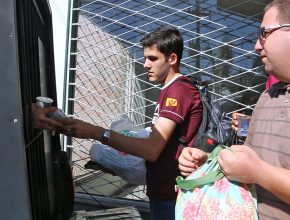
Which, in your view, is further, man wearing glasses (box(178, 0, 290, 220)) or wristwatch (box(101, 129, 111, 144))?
wristwatch (box(101, 129, 111, 144))

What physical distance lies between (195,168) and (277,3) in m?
0.63

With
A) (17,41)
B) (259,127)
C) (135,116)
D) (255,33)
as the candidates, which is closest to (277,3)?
(259,127)

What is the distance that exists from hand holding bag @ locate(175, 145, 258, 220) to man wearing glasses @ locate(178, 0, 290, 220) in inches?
1.8

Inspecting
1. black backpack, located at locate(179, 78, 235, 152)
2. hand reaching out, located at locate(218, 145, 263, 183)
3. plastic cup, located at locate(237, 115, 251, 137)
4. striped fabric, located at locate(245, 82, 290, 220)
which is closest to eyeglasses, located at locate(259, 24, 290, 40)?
striped fabric, located at locate(245, 82, 290, 220)

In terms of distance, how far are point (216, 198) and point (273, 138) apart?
270mm

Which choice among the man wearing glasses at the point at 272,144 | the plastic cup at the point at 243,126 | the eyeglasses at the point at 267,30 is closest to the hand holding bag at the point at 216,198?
the man wearing glasses at the point at 272,144

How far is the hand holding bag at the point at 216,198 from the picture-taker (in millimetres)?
1290

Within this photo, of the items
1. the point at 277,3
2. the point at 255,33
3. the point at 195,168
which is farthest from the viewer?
the point at 255,33

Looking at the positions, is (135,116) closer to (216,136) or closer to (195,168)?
(216,136)

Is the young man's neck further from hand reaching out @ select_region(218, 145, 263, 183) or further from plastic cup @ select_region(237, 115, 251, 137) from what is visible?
hand reaching out @ select_region(218, 145, 263, 183)

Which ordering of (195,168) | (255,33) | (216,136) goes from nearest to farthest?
(195,168) < (216,136) < (255,33)

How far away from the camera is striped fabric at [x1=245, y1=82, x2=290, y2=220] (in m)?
1.32

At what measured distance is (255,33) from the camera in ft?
12.3

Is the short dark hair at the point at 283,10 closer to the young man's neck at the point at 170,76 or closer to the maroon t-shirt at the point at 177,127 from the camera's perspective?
the maroon t-shirt at the point at 177,127
